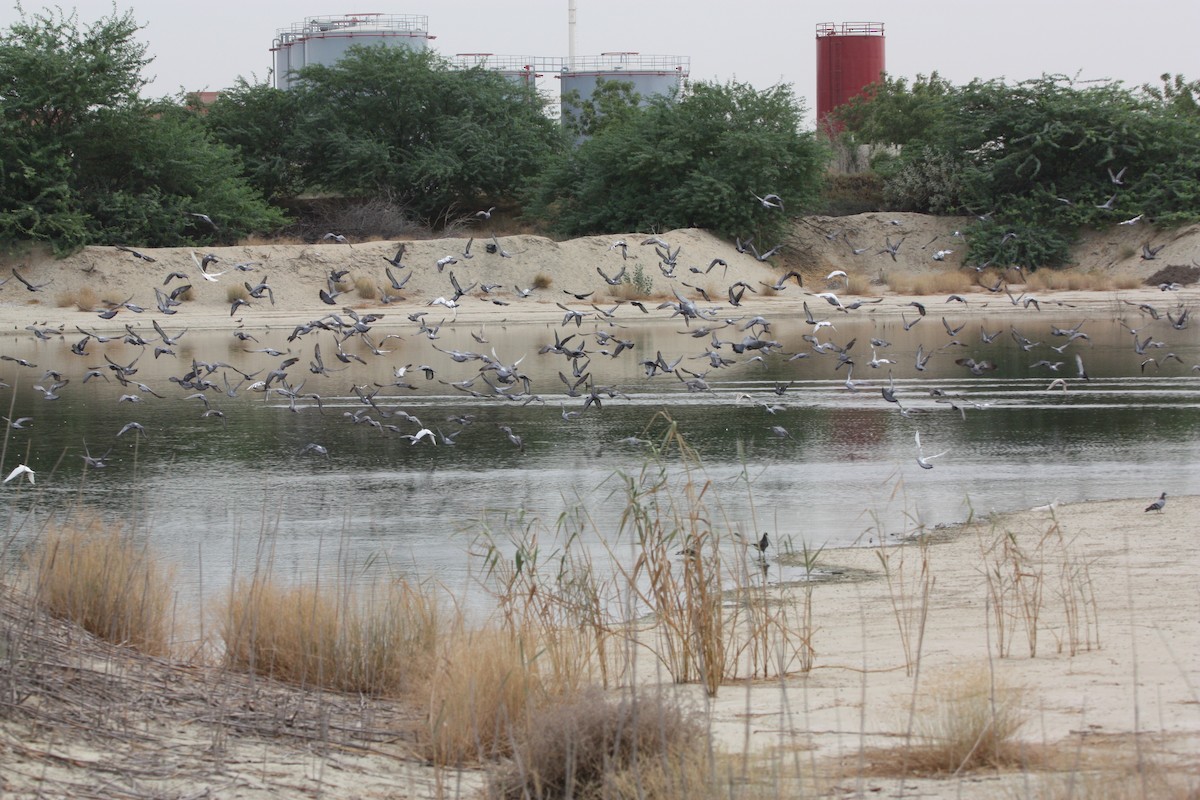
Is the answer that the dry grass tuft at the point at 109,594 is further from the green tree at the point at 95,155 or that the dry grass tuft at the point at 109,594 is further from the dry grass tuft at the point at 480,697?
the green tree at the point at 95,155

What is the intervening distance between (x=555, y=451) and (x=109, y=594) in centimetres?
904

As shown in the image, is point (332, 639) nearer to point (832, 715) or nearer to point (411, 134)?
point (832, 715)

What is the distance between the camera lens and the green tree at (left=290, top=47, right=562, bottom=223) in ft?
189

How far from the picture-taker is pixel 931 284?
44062 mm

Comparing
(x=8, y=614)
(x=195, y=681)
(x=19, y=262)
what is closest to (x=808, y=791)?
(x=195, y=681)

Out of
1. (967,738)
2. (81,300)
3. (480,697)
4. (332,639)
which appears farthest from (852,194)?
(967,738)

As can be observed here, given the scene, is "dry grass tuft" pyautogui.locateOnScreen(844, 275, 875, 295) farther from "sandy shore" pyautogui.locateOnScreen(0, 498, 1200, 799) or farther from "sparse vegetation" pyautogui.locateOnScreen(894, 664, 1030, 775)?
"sparse vegetation" pyautogui.locateOnScreen(894, 664, 1030, 775)

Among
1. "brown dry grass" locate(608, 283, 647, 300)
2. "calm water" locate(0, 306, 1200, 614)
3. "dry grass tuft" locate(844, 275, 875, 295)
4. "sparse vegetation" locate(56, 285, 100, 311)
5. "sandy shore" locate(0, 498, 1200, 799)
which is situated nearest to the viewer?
"sandy shore" locate(0, 498, 1200, 799)

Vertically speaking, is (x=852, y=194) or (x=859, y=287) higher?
(x=852, y=194)

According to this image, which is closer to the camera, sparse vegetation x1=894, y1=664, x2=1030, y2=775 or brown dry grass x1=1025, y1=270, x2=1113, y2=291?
sparse vegetation x1=894, y1=664, x2=1030, y2=775

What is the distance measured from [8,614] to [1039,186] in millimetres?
48626

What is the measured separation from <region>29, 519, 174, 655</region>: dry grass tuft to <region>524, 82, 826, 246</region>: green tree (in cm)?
4228

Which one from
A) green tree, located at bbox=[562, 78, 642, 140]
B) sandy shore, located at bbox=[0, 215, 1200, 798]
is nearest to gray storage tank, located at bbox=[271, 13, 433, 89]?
green tree, located at bbox=[562, 78, 642, 140]

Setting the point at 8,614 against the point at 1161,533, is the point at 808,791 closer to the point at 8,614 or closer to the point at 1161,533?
the point at 8,614
